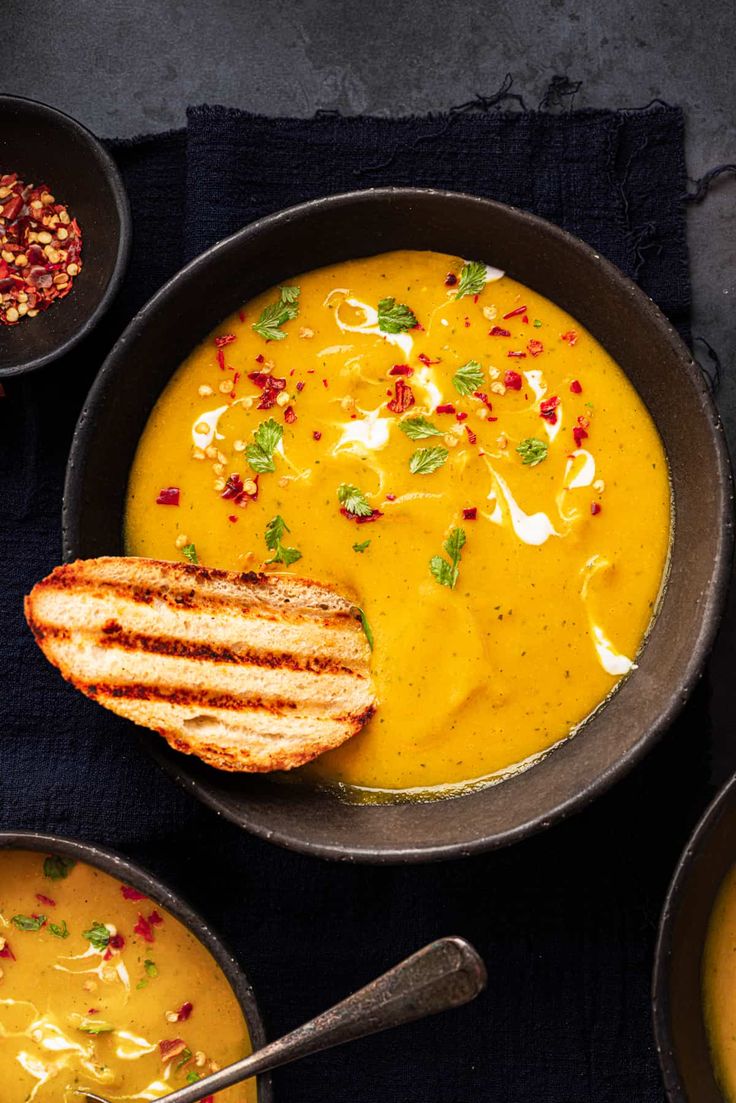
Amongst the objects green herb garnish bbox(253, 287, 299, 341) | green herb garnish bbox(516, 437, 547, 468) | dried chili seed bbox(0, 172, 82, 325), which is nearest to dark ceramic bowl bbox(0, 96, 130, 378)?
dried chili seed bbox(0, 172, 82, 325)

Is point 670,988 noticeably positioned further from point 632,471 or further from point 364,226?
point 364,226

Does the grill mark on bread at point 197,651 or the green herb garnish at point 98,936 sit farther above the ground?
the grill mark on bread at point 197,651

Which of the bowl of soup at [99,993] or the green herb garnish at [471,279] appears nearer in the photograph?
the bowl of soup at [99,993]

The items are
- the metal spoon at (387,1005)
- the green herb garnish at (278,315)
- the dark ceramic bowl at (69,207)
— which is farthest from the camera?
the dark ceramic bowl at (69,207)

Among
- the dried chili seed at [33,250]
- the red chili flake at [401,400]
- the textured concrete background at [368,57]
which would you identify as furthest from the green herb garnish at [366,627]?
the textured concrete background at [368,57]

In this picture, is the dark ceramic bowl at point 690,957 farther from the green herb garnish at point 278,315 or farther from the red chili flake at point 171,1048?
the green herb garnish at point 278,315

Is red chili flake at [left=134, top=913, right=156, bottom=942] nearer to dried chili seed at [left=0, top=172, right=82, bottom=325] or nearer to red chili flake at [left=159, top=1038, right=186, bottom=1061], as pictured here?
red chili flake at [left=159, top=1038, right=186, bottom=1061]
